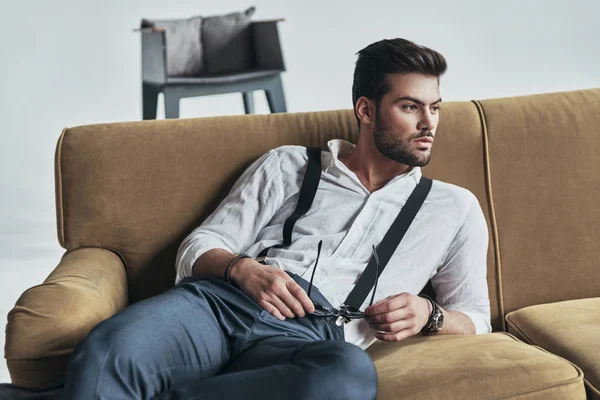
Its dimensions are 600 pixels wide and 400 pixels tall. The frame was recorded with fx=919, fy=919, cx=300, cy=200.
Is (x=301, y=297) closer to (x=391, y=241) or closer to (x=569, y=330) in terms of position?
(x=391, y=241)

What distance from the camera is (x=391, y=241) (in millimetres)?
2115

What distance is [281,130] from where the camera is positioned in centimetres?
239

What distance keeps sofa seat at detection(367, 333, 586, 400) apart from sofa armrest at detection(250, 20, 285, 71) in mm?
3069

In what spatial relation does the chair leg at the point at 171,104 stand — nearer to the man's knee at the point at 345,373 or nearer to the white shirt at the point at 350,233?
the white shirt at the point at 350,233

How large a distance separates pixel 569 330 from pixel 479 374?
37cm

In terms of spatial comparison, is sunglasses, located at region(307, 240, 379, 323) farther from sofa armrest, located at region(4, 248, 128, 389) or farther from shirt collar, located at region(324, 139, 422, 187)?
sofa armrest, located at region(4, 248, 128, 389)

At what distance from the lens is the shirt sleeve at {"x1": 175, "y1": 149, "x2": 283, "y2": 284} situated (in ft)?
7.05

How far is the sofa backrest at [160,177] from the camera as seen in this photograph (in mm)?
2318

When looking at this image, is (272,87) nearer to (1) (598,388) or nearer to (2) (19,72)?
(2) (19,72)

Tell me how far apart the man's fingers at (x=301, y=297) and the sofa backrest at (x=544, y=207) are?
619 mm

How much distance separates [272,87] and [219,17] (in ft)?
1.77

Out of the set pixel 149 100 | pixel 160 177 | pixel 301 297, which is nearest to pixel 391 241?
pixel 301 297

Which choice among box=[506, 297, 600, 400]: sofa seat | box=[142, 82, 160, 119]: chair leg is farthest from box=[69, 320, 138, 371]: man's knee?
box=[142, 82, 160, 119]: chair leg

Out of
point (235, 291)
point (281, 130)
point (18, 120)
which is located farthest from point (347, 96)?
point (235, 291)
